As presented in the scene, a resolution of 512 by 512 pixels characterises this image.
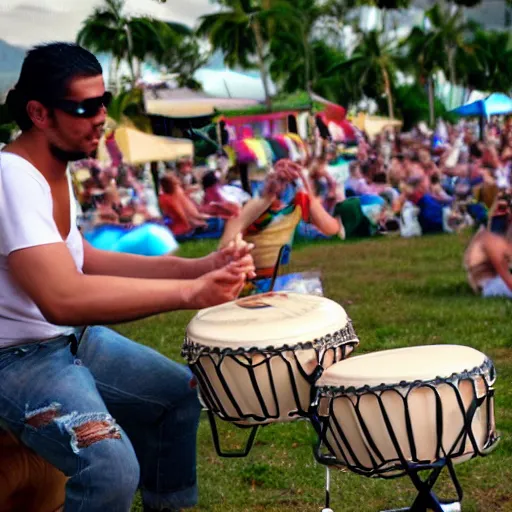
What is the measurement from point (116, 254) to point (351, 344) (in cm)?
90

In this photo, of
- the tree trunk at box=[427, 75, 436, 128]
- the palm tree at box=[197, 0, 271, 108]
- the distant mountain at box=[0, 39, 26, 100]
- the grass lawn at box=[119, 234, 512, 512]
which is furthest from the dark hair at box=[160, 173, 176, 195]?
the tree trunk at box=[427, 75, 436, 128]

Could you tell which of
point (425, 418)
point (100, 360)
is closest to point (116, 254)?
point (100, 360)

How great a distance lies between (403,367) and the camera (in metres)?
2.68

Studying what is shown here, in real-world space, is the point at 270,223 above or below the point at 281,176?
below

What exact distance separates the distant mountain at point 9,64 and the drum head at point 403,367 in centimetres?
125

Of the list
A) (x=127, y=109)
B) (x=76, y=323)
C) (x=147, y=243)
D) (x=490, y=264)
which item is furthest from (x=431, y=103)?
(x=76, y=323)

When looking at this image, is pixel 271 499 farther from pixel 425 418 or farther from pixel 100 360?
pixel 425 418

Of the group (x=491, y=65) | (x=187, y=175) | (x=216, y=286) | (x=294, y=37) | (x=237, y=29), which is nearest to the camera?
(x=216, y=286)

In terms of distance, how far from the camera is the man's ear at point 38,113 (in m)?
2.81

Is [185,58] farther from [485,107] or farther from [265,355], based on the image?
[265,355]

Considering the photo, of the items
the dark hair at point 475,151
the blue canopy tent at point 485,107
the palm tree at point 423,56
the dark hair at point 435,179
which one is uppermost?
the dark hair at point 475,151

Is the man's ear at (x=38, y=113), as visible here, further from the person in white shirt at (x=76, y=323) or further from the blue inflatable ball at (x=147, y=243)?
the blue inflatable ball at (x=147, y=243)

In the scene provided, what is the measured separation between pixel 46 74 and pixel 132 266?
80 cm

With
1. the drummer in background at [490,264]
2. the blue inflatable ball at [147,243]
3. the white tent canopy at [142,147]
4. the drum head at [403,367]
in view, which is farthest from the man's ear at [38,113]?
the white tent canopy at [142,147]
